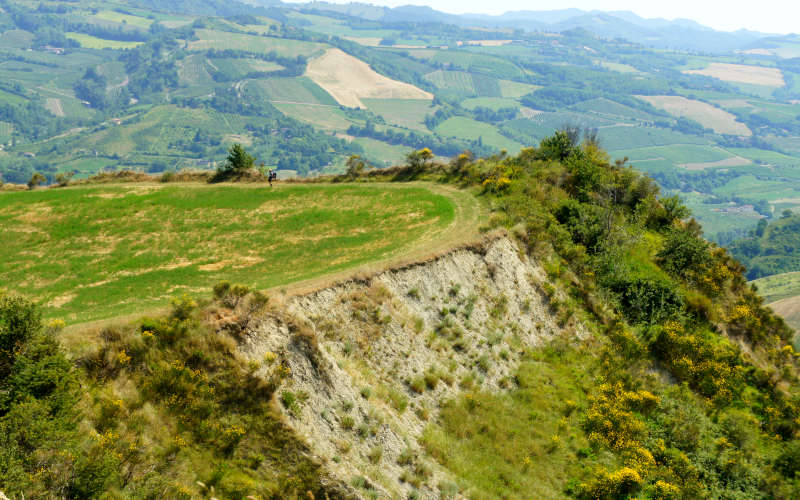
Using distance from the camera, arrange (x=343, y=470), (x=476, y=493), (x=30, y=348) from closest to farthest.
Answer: (x=30, y=348), (x=343, y=470), (x=476, y=493)

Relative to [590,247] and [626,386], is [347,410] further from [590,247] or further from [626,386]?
[590,247]

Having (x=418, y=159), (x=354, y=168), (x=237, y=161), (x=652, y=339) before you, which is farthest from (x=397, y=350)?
(x=237, y=161)

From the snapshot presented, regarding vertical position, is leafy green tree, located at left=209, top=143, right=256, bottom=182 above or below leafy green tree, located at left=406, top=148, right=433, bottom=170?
below

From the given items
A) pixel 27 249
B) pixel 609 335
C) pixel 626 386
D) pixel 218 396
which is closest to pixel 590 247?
pixel 609 335

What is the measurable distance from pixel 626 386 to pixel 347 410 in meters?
25.8

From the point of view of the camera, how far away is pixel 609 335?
44.7 metres

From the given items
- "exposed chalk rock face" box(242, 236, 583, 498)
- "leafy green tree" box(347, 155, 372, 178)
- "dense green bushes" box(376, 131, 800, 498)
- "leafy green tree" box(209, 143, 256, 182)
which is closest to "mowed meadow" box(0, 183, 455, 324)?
"leafy green tree" box(209, 143, 256, 182)

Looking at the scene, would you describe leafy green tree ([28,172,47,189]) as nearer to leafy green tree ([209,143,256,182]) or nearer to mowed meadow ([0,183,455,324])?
mowed meadow ([0,183,455,324])

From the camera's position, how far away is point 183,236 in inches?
1718

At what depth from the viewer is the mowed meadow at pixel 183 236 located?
34531mm

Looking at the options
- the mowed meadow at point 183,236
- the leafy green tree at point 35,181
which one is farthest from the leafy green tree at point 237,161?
the leafy green tree at point 35,181

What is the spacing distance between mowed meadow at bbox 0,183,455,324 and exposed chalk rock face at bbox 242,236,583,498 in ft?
16.7

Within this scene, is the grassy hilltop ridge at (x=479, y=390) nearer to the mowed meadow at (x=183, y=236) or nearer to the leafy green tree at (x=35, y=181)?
the mowed meadow at (x=183, y=236)

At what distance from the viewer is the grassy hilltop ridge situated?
70.0 feet
